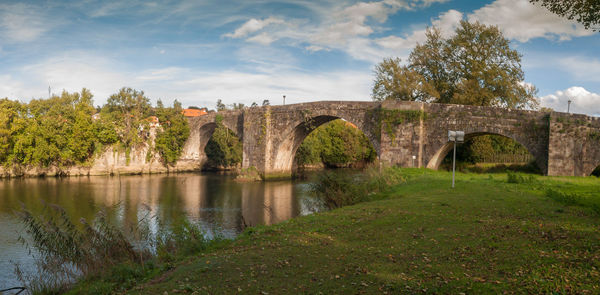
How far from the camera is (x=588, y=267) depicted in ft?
14.9

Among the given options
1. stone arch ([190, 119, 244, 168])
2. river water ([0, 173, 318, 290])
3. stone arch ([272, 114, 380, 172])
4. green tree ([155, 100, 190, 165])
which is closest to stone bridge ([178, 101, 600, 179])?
stone arch ([272, 114, 380, 172])

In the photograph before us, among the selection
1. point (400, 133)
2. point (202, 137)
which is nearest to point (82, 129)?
point (202, 137)

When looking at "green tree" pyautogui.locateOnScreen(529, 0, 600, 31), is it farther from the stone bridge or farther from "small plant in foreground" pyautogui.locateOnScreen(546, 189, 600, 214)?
the stone bridge

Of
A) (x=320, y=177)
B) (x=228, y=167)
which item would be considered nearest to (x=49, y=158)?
(x=228, y=167)

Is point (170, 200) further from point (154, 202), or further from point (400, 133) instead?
point (400, 133)

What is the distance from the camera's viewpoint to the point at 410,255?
5699 millimetres

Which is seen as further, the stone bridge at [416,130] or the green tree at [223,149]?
the green tree at [223,149]

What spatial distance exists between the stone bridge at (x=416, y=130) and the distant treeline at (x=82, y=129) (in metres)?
7.78

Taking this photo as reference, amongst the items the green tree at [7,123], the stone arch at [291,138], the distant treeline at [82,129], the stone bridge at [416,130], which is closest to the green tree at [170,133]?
the distant treeline at [82,129]

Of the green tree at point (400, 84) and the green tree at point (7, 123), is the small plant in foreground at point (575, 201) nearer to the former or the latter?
the green tree at point (400, 84)

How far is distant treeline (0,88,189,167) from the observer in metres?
29.9

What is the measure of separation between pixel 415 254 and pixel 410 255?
90 millimetres

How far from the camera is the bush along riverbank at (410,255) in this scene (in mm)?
4527

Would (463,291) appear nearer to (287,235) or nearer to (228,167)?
(287,235)
